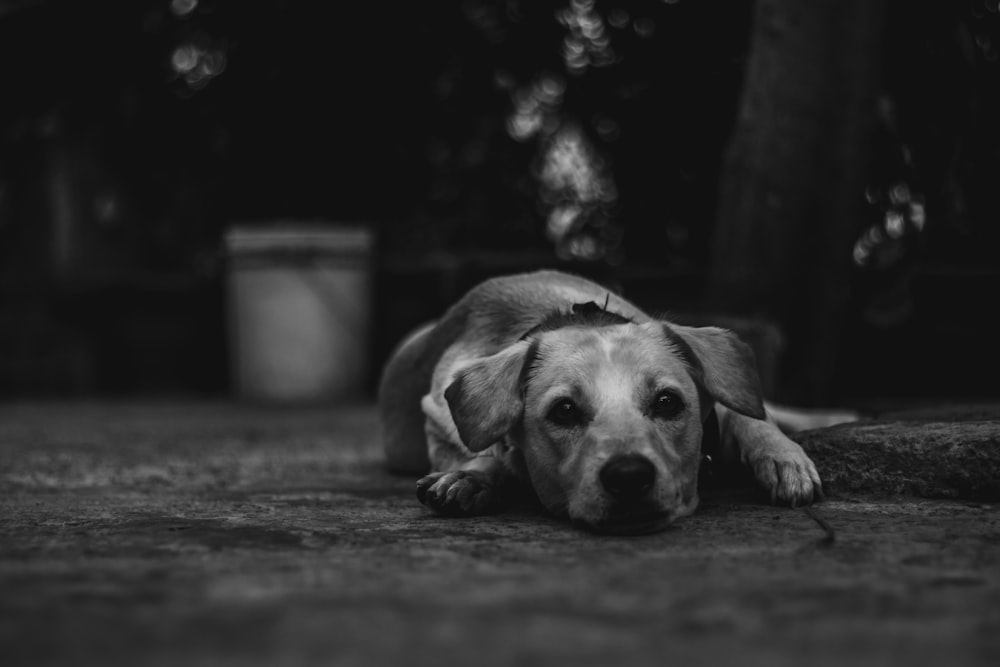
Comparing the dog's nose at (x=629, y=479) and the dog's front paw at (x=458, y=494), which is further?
the dog's front paw at (x=458, y=494)

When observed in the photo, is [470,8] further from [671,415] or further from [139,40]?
[671,415]

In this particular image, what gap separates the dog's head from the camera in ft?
8.68

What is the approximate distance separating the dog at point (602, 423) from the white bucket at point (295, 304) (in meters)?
4.04

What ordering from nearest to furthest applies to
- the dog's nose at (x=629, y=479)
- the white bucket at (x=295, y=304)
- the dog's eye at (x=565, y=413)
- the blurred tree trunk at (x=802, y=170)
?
the dog's nose at (x=629, y=479)
the dog's eye at (x=565, y=413)
the blurred tree trunk at (x=802, y=170)
the white bucket at (x=295, y=304)

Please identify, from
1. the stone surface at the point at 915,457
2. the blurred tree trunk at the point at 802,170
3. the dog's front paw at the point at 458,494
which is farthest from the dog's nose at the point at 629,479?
the blurred tree trunk at the point at 802,170

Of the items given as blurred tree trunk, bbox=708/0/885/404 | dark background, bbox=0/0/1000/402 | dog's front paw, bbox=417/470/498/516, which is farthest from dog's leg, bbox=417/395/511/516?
dark background, bbox=0/0/1000/402

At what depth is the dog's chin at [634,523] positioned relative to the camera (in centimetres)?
263

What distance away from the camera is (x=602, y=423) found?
9.37ft

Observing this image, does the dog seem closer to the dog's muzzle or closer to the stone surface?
the dog's muzzle

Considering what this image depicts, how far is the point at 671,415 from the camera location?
298 centimetres

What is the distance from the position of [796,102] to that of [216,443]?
10.1 ft

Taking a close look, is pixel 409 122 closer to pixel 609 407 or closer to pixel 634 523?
pixel 609 407

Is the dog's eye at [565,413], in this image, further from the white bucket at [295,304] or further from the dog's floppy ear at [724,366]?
the white bucket at [295,304]

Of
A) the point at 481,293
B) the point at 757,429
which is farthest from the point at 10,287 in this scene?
the point at 757,429
